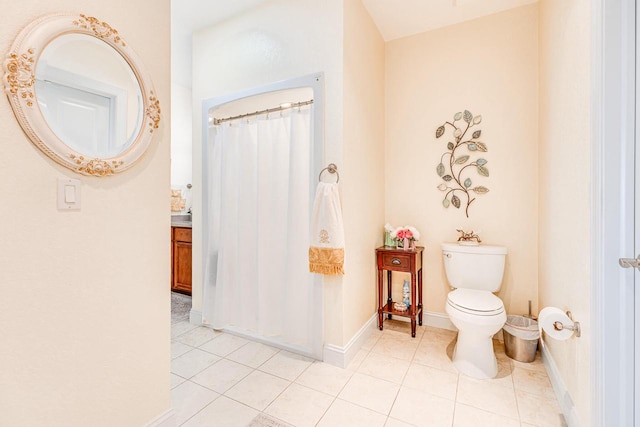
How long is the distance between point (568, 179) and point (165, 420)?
2344 mm

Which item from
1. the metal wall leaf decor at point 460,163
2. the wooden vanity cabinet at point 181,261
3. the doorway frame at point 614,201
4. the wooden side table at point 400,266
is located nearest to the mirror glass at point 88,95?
the doorway frame at point 614,201

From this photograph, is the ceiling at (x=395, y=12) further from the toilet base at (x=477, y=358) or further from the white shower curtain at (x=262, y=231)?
the toilet base at (x=477, y=358)

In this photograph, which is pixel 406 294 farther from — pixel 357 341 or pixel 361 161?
pixel 361 161

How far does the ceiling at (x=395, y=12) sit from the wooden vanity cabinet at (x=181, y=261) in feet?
7.20

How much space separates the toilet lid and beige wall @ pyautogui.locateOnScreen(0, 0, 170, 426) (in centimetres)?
177

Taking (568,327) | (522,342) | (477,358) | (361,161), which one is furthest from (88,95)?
(522,342)

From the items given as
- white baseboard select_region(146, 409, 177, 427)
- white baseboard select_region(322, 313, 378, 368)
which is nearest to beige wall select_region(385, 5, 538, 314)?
white baseboard select_region(322, 313, 378, 368)

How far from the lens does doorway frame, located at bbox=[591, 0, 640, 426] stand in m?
1.10

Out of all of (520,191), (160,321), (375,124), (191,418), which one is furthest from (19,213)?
(520,191)

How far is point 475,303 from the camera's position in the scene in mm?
1966

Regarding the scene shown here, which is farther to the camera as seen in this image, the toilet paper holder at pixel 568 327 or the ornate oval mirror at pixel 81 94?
the toilet paper holder at pixel 568 327

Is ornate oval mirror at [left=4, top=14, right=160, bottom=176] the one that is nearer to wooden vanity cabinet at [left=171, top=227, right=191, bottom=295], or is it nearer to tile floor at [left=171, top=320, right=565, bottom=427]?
tile floor at [left=171, top=320, right=565, bottom=427]

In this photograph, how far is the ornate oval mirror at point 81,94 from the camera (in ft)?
3.08

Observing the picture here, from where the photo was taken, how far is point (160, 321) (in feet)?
4.56
